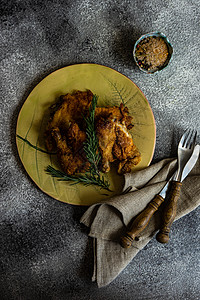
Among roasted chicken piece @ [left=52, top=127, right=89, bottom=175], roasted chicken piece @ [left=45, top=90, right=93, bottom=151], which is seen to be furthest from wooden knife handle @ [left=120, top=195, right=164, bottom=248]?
roasted chicken piece @ [left=45, top=90, right=93, bottom=151]

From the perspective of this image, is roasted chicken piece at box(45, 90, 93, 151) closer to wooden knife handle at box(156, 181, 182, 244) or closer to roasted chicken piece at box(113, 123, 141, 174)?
roasted chicken piece at box(113, 123, 141, 174)

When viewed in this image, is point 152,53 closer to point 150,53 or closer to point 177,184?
point 150,53

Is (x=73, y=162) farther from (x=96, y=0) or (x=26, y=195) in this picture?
(x=96, y=0)

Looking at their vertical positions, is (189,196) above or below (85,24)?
below

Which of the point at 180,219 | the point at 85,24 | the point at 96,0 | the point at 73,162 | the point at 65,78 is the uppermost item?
the point at 96,0

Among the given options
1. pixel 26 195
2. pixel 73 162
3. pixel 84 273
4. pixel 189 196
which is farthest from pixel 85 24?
pixel 84 273

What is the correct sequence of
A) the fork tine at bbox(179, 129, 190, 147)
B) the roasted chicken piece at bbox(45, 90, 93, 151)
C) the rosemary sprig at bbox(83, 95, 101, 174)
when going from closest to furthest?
1. the rosemary sprig at bbox(83, 95, 101, 174)
2. the roasted chicken piece at bbox(45, 90, 93, 151)
3. the fork tine at bbox(179, 129, 190, 147)

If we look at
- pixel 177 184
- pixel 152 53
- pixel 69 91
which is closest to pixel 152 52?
pixel 152 53

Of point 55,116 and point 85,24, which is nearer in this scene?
point 55,116
